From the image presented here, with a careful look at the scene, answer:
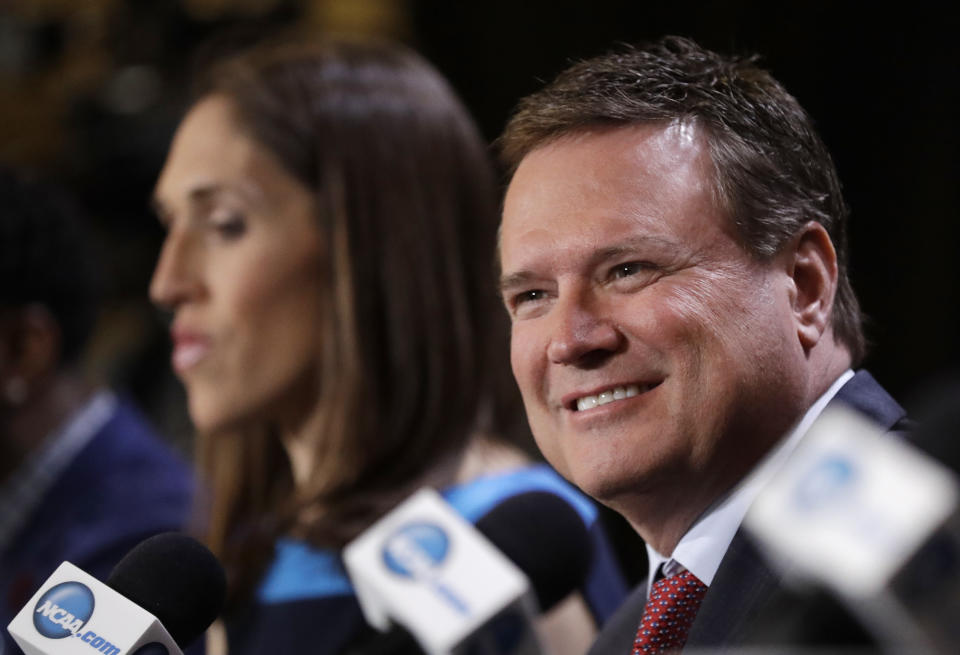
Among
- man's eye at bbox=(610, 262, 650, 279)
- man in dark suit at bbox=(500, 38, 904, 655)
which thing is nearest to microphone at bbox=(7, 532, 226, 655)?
man in dark suit at bbox=(500, 38, 904, 655)

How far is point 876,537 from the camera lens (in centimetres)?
65

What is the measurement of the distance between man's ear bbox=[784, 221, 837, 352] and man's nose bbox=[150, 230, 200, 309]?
1103mm

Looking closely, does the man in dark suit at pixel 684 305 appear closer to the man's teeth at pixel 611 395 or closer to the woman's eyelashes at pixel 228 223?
the man's teeth at pixel 611 395

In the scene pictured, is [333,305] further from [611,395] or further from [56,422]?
[56,422]

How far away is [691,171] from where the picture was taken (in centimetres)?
113

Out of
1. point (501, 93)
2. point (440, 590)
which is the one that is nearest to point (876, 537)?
point (440, 590)

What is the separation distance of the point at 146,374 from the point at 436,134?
286cm

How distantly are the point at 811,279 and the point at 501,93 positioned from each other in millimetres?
2822

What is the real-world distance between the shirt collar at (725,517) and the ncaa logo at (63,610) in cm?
53

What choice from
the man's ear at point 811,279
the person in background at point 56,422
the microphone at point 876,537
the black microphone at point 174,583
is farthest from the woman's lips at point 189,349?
the microphone at point 876,537

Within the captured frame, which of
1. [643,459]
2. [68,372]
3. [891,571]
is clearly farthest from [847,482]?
[68,372]

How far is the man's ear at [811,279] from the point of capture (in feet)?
3.81

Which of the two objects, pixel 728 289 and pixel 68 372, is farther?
pixel 68 372

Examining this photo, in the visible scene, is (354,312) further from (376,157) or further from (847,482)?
(847,482)
